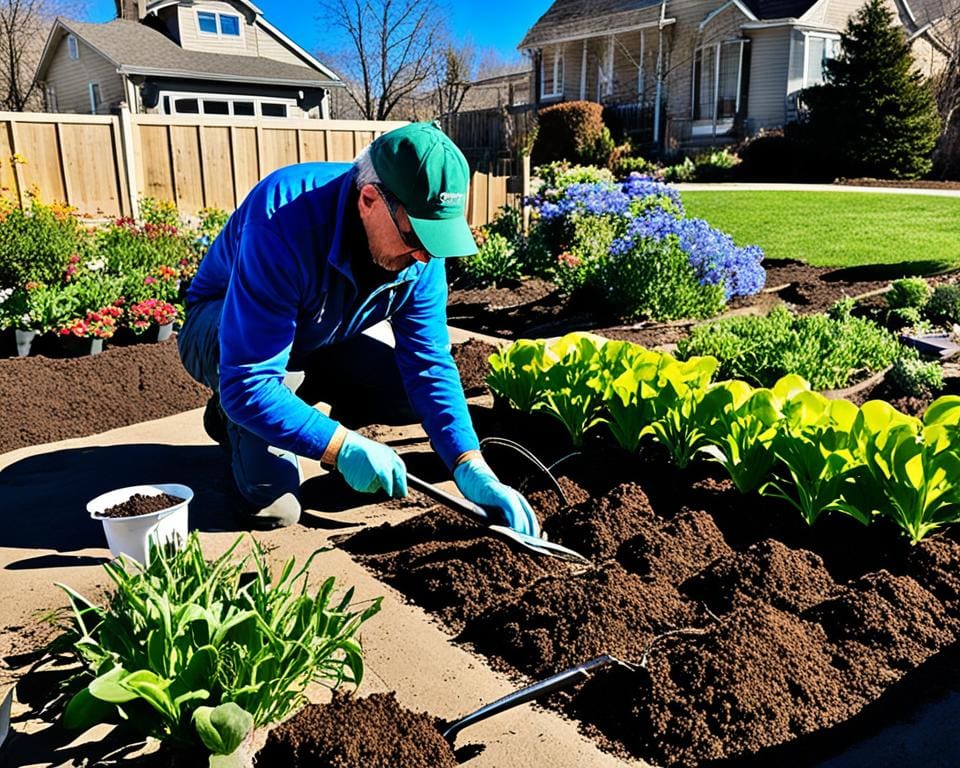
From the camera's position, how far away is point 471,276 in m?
8.44

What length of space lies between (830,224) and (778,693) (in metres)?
10.1

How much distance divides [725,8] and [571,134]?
20.5 ft

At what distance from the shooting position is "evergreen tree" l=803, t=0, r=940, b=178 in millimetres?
17328

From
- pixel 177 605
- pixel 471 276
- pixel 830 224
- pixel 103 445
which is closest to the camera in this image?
pixel 177 605

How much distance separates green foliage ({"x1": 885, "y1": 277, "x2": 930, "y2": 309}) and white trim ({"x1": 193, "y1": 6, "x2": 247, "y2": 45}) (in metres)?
24.8

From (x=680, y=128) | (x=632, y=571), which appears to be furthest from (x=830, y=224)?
(x=680, y=128)

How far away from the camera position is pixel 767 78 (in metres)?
23.1

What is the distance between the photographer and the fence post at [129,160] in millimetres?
9523

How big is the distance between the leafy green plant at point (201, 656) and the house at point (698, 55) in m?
22.3

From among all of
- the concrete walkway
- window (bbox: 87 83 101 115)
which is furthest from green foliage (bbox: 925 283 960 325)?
window (bbox: 87 83 101 115)

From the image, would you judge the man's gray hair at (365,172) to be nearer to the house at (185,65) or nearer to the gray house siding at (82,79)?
the house at (185,65)

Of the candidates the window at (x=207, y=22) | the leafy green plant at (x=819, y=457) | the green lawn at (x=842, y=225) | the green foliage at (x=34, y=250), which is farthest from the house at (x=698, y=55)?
the leafy green plant at (x=819, y=457)

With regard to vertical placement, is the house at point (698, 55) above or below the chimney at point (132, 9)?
below

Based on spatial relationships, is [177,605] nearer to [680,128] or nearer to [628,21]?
[680,128]
